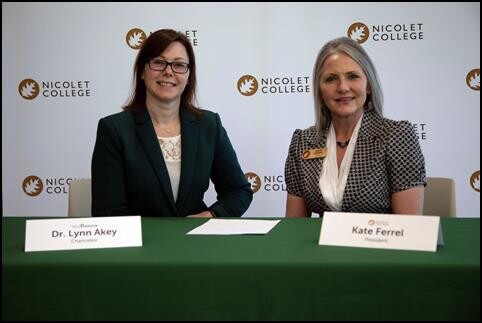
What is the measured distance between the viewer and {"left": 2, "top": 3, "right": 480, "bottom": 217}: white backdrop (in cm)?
327

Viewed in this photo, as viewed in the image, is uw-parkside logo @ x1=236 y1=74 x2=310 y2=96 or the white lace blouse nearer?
the white lace blouse

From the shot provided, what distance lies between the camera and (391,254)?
1.01 m

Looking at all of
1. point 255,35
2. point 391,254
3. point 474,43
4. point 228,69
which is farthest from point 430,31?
point 391,254

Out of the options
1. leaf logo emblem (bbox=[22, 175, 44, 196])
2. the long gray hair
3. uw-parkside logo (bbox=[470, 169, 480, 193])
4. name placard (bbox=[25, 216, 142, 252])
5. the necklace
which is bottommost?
leaf logo emblem (bbox=[22, 175, 44, 196])

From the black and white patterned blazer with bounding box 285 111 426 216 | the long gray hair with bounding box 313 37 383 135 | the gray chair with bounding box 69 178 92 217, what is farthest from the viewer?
the gray chair with bounding box 69 178 92 217

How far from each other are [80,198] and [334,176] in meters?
1.24

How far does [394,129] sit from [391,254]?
2.88 feet

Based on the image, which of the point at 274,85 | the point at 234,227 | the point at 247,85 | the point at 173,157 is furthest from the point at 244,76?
the point at 234,227

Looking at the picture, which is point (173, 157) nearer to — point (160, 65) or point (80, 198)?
point (160, 65)

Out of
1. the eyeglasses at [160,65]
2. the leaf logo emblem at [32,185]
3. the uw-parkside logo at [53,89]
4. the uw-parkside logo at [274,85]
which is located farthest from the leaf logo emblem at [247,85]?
the leaf logo emblem at [32,185]

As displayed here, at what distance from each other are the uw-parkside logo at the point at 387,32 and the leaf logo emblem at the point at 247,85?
0.76m

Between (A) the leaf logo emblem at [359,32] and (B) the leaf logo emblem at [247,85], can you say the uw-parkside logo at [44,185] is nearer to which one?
(B) the leaf logo emblem at [247,85]

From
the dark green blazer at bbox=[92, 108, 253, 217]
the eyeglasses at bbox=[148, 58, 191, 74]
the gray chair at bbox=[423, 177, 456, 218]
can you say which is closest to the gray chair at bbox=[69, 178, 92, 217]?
the dark green blazer at bbox=[92, 108, 253, 217]

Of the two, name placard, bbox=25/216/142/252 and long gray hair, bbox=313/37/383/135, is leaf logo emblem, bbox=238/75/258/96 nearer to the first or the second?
long gray hair, bbox=313/37/383/135
